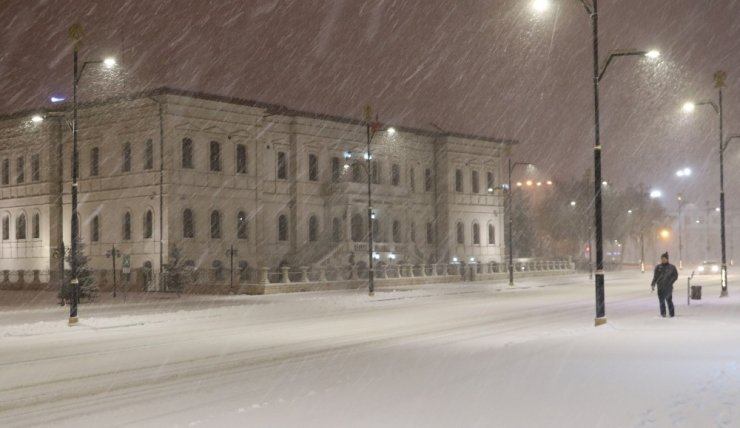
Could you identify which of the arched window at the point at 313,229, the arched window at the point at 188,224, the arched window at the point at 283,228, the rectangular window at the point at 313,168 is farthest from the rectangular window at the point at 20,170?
the arched window at the point at 313,229

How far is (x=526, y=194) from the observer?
4471 inches

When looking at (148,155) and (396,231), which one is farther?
A: (396,231)

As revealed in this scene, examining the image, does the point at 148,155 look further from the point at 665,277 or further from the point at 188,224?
the point at 665,277

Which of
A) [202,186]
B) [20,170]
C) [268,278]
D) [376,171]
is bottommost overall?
[268,278]

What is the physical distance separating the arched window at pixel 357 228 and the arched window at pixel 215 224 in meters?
12.5

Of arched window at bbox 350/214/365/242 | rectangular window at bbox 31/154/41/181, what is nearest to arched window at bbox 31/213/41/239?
rectangular window at bbox 31/154/41/181

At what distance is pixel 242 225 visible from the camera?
59.7m

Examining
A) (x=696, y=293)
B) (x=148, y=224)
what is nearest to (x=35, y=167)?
(x=148, y=224)

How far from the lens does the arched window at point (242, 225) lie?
5925 cm

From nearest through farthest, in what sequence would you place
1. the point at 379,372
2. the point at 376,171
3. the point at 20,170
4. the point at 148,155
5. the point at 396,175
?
the point at 379,372, the point at 148,155, the point at 20,170, the point at 376,171, the point at 396,175

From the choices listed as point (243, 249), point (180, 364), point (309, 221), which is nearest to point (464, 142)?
point (309, 221)

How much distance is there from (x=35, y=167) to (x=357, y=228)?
23744mm

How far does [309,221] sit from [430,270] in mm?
10717

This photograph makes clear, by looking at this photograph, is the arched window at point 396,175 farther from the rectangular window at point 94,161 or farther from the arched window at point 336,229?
the rectangular window at point 94,161
